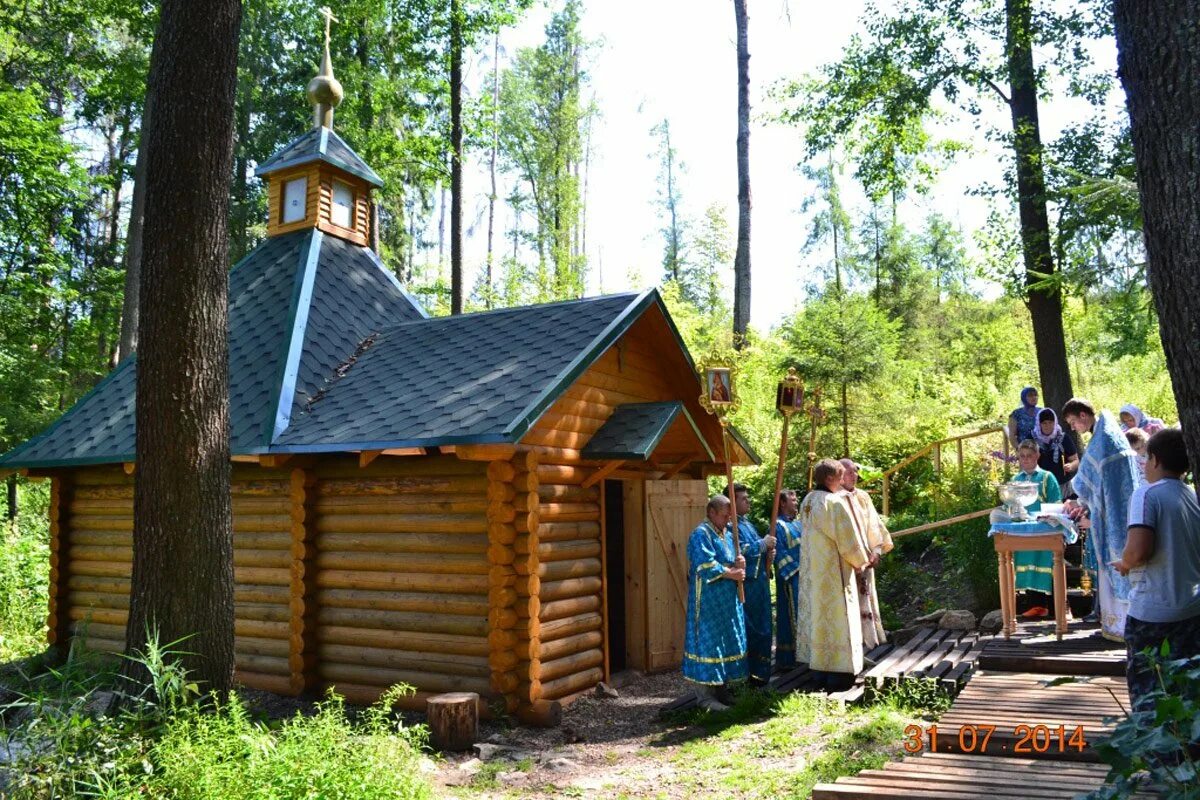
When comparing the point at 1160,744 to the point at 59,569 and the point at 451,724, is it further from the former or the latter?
the point at 59,569

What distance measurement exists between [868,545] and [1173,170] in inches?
257

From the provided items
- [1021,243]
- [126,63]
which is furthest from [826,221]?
[126,63]

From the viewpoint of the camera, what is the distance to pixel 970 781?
435cm

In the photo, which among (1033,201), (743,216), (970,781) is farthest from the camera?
(743,216)

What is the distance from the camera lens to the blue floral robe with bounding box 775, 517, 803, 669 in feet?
31.3

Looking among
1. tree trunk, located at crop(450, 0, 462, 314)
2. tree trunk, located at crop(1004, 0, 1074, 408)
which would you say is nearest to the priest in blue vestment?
tree trunk, located at crop(1004, 0, 1074, 408)

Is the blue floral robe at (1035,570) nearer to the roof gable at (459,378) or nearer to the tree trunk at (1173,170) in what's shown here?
the roof gable at (459,378)

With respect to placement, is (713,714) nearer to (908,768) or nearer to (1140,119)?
(908,768)

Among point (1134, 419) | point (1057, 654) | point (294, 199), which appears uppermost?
point (294, 199)

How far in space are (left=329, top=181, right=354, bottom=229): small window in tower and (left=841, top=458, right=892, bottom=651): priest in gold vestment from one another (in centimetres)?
806

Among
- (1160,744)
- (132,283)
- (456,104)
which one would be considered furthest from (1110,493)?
(132,283)

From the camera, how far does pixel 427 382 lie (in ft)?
31.7

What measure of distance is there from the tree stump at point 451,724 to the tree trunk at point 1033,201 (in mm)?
10310

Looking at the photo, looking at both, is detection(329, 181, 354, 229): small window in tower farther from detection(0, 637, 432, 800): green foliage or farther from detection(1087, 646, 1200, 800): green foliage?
detection(1087, 646, 1200, 800): green foliage
